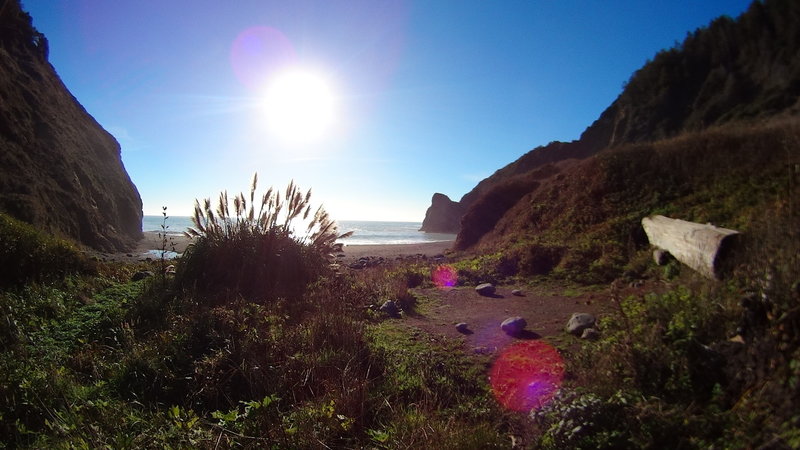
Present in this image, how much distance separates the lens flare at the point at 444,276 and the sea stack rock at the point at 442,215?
63.3 meters

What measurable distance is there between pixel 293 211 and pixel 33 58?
33018 mm

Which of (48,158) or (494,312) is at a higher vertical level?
(48,158)

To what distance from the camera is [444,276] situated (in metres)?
9.29

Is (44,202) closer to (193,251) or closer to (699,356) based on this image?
(193,251)

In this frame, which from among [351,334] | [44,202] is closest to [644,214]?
[351,334]

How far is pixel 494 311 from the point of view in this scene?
6.00 metres

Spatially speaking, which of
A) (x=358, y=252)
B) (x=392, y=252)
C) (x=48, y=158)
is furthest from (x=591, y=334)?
(x=48, y=158)

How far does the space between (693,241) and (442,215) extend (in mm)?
76148

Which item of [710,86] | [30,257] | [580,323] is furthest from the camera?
[710,86]

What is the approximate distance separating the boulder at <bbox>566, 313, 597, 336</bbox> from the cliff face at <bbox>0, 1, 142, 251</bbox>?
19.9 m

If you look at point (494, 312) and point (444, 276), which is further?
point (444, 276)

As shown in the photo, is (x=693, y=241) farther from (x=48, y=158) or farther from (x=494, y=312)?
(x=48, y=158)

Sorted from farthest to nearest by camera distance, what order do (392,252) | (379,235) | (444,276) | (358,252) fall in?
(379,235), (358,252), (392,252), (444,276)

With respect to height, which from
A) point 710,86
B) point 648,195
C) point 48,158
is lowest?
point 648,195
